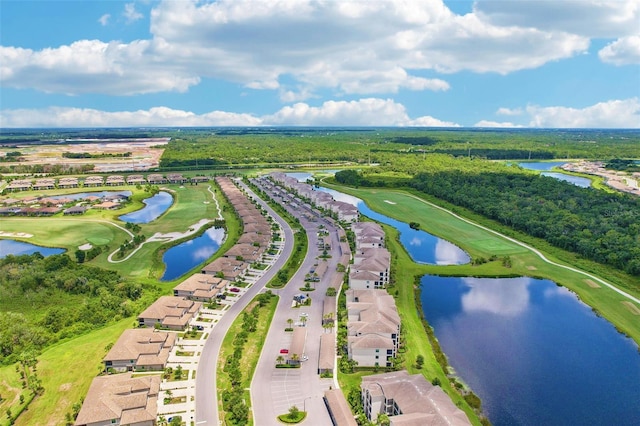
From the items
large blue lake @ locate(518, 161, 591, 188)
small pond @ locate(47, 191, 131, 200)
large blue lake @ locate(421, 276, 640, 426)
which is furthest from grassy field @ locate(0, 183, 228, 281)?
large blue lake @ locate(518, 161, 591, 188)

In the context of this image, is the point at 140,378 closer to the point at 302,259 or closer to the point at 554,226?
the point at 302,259

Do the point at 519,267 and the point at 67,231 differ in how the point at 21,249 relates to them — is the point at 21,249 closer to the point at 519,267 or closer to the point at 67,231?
the point at 67,231

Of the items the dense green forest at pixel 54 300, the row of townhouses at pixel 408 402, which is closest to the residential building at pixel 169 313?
the dense green forest at pixel 54 300

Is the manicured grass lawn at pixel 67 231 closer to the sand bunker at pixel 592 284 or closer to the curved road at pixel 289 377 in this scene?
the curved road at pixel 289 377

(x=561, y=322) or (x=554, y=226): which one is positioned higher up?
(x=554, y=226)

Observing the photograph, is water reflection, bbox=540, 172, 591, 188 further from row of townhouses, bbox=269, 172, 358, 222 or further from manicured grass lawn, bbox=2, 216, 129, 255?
manicured grass lawn, bbox=2, 216, 129, 255

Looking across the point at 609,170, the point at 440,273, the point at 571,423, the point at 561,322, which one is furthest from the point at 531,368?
the point at 609,170
